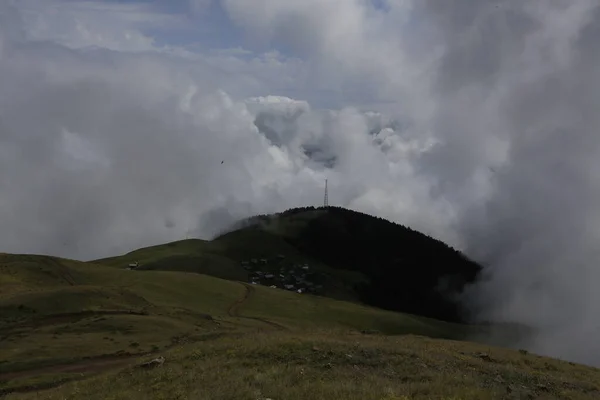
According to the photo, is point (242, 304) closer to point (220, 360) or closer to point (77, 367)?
point (77, 367)

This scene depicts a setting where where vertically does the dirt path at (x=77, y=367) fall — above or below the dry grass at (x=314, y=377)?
below

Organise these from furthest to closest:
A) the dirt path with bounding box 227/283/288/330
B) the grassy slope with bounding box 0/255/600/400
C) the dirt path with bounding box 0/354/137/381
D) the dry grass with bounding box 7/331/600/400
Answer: the dirt path with bounding box 227/283/288/330 < the dirt path with bounding box 0/354/137/381 < the grassy slope with bounding box 0/255/600/400 < the dry grass with bounding box 7/331/600/400

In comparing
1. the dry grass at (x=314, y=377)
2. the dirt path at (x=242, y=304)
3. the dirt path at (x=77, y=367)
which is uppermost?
the dirt path at (x=242, y=304)

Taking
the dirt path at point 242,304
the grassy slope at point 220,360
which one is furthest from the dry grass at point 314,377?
the dirt path at point 242,304

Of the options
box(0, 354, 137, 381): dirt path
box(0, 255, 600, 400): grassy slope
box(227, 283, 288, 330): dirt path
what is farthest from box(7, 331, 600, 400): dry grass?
box(227, 283, 288, 330): dirt path

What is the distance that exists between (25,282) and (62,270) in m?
17.8

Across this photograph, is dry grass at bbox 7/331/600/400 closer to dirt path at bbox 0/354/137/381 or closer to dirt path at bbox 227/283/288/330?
dirt path at bbox 0/354/137/381

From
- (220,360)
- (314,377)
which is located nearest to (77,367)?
(220,360)

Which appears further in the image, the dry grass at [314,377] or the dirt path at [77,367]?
the dirt path at [77,367]

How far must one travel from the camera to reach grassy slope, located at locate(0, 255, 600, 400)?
30.0 m

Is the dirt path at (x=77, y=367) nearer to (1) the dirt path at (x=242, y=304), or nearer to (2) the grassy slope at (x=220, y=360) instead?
(2) the grassy slope at (x=220, y=360)

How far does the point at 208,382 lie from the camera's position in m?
31.9

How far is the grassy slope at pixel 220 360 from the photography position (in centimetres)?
2998

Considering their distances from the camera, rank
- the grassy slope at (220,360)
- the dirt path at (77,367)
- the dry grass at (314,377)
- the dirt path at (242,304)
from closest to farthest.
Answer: the dry grass at (314,377) < the grassy slope at (220,360) < the dirt path at (77,367) < the dirt path at (242,304)
